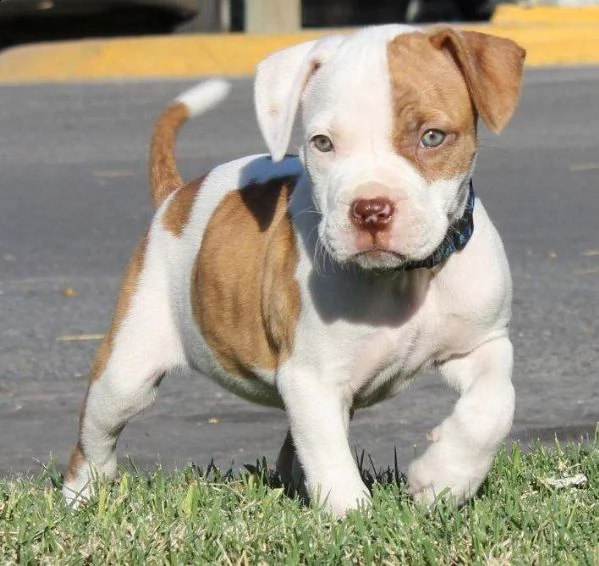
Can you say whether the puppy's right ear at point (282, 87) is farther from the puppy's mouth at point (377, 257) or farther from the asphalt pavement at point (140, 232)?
the asphalt pavement at point (140, 232)

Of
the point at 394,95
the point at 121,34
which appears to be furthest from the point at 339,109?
the point at 121,34

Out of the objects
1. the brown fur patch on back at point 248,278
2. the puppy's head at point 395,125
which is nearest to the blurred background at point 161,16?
the brown fur patch on back at point 248,278

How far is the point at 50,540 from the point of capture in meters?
4.14

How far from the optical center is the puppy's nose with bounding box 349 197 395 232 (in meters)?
4.06

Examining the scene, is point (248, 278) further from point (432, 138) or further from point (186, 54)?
point (186, 54)

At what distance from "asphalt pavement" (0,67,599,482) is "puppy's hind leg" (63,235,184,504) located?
567mm

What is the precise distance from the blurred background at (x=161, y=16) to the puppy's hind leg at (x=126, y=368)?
37.1ft

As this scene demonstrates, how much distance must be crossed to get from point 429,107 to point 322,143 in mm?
305

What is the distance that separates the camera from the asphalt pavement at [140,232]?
6.29 m

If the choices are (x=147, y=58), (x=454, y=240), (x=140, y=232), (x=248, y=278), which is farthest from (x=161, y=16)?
(x=454, y=240)

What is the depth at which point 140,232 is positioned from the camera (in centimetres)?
964

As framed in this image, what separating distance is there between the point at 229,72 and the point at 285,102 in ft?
34.4

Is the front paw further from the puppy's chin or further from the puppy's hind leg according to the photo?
the puppy's hind leg

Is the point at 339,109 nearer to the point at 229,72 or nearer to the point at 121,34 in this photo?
the point at 229,72
